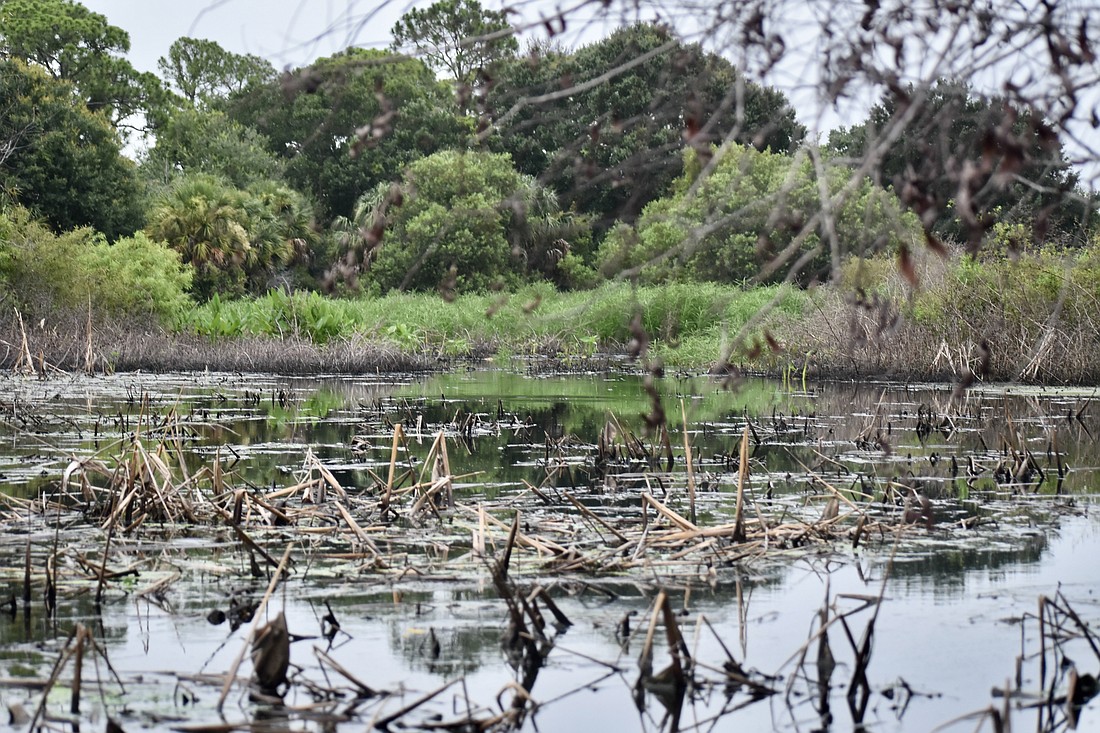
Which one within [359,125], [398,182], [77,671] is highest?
[359,125]

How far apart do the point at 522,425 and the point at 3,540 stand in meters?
7.78

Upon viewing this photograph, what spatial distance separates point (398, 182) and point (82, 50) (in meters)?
33.3

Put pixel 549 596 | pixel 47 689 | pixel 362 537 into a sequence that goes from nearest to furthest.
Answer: pixel 47 689
pixel 549 596
pixel 362 537

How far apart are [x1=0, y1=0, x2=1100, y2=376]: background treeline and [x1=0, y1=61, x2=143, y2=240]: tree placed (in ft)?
0.23

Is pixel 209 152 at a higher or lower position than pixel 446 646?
higher

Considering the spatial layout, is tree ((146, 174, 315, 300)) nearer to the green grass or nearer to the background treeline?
the background treeline

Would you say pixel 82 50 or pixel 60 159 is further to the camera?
pixel 82 50

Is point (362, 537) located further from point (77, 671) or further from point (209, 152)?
point (209, 152)

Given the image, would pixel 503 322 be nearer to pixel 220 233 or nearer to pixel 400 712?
pixel 220 233

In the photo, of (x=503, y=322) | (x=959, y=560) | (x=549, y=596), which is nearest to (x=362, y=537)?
→ (x=549, y=596)

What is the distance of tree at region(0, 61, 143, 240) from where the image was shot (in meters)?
35.8

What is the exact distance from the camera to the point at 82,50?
4872 cm

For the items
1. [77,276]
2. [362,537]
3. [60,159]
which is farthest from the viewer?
[60,159]

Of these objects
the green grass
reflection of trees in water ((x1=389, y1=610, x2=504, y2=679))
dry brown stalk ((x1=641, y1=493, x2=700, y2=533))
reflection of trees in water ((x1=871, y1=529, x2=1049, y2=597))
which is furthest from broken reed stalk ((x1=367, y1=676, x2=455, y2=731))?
the green grass
